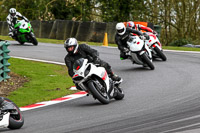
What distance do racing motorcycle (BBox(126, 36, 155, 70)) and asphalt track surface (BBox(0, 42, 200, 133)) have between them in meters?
0.35

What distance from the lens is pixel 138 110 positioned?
8.08m

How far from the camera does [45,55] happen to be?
1883cm

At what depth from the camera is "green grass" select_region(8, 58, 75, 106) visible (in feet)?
34.8

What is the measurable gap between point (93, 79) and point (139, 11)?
85.2 feet

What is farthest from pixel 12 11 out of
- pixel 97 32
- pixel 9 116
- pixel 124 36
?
pixel 9 116

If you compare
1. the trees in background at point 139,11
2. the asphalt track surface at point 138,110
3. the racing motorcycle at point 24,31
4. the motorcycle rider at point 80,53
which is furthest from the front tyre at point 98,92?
the trees in background at point 139,11

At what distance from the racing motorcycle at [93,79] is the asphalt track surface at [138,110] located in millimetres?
247

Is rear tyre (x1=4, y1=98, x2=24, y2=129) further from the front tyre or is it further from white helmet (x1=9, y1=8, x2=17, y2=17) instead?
white helmet (x1=9, y1=8, x2=17, y2=17)

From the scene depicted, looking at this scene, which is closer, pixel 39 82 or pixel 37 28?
pixel 39 82

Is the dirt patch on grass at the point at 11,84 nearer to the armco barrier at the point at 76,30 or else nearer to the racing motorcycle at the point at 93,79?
the racing motorcycle at the point at 93,79

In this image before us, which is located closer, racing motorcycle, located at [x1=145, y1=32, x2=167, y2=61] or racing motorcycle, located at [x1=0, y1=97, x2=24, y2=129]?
racing motorcycle, located at [x1=0, y1=97, x2=24, y2=129]

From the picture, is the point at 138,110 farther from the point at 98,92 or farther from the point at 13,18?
the point at 13,18

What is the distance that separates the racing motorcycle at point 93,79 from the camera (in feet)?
28.9

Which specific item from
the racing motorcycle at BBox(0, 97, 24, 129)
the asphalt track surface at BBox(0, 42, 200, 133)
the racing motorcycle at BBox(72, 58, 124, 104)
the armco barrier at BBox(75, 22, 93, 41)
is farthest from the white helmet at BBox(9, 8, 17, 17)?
→ the racing motorcycle at BBox(0, 97, 24, 129)
